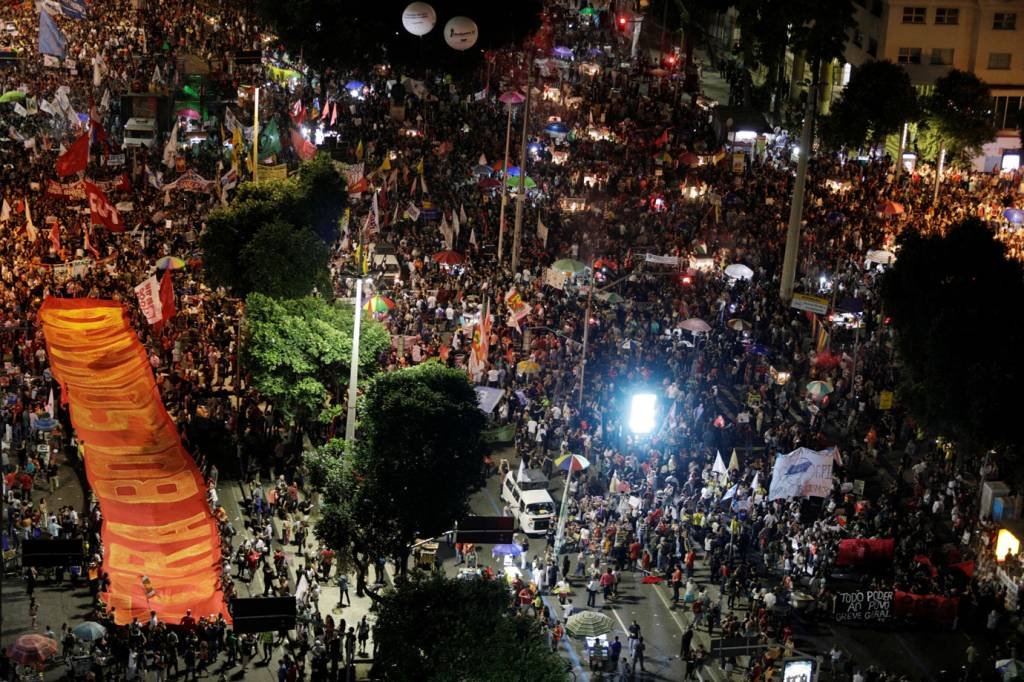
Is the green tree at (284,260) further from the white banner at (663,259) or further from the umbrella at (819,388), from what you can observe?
the umbrella at (819,388)

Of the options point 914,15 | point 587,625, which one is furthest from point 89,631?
point 914,15

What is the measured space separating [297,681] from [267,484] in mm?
11902

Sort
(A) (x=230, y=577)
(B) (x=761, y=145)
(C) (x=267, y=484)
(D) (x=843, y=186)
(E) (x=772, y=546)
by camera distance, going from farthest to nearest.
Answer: (B) (x=761, y=145), (D) (x=843, y=186), (C) (x=267, y=484), (E) (x=772, y=546), (A) (x=230, y=577)

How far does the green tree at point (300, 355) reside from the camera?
43.0 meters

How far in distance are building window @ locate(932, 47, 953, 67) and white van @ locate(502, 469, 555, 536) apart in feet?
179

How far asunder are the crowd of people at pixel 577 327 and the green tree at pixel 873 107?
2.20m

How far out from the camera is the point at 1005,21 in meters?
84.3

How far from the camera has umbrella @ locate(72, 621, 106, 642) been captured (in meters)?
31.0

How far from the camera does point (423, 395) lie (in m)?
34.2

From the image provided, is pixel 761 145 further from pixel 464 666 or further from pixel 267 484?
pixel 464 666

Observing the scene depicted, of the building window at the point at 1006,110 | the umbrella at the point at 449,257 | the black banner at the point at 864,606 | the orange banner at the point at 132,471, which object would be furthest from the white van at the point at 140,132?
the building window at the point at 1006,110

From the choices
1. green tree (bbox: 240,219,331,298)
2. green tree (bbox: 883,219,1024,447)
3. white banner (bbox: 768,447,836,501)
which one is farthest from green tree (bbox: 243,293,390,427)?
green tree (bbox: 883,219,1024,447)

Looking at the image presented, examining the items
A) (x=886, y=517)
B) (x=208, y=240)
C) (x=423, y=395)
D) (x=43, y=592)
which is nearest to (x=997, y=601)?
(x=886, y=517)

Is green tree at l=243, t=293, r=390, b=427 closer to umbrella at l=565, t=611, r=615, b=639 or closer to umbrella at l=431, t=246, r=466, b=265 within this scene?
umbrella at l=565, t=611, r=615, b=639
